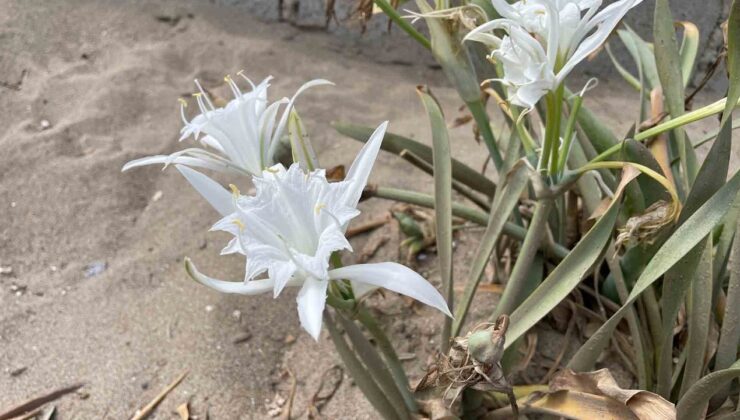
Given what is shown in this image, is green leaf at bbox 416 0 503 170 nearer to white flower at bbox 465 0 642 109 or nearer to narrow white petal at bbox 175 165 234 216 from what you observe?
white flower at bbox 465 0 642 109

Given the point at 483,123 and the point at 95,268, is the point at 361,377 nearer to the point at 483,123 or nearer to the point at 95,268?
the point at 483,123

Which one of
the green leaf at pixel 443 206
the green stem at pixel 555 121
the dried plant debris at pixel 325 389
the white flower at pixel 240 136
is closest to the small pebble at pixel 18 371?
the dried plant debris at pixel 325 389

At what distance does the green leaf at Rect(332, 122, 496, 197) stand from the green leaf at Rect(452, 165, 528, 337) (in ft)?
0.84

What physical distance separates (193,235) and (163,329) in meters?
0.27

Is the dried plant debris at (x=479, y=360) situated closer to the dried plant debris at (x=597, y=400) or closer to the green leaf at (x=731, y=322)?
the dried plant debris at (x=597, y=400)

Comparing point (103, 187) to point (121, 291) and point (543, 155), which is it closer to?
point (121, 291)

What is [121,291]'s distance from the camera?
1.32m

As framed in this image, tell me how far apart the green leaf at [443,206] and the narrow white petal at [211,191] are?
302 millimetres

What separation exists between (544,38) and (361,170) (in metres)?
0.23

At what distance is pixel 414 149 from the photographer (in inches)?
44.3

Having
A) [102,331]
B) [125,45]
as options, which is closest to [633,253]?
[102,331]

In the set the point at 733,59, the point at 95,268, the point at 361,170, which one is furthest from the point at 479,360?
the point at 95,268

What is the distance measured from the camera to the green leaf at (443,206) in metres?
0.86

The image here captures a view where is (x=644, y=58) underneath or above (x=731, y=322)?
above
